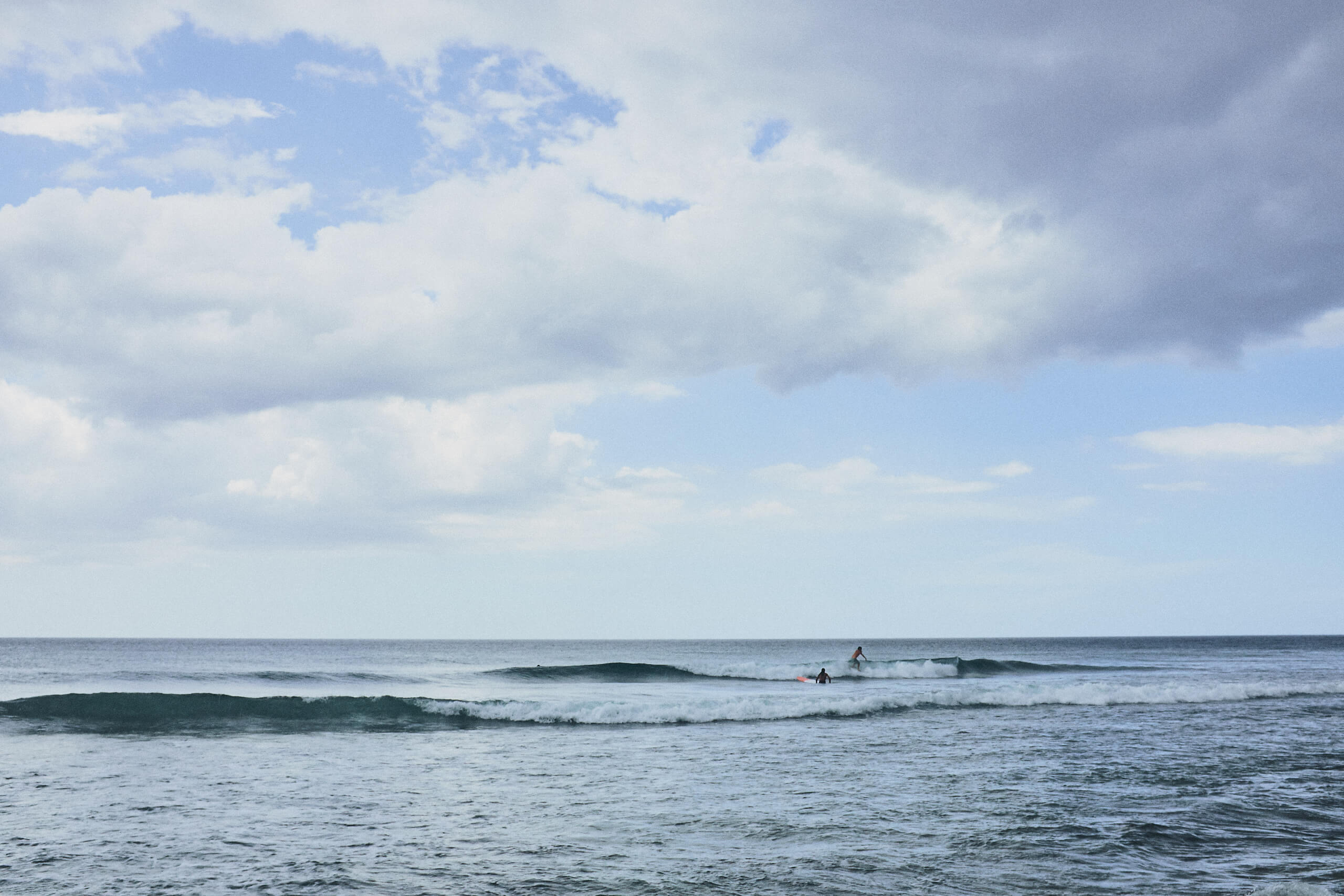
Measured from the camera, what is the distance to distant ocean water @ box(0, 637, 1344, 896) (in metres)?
10.4

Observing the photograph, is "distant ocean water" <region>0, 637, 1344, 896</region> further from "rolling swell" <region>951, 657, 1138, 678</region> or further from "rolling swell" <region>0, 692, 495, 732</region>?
"rolling swell" <region>951, 657, 1138, 678</region>

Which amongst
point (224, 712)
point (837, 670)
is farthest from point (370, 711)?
point (837, 670)

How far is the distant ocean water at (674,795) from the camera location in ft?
34.0

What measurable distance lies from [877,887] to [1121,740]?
15.9 meters

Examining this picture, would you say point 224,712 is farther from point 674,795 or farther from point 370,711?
point 674,795

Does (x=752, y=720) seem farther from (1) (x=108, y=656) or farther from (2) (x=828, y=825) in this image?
(1) (x=108, y=656)

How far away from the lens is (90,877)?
1016 centimetres

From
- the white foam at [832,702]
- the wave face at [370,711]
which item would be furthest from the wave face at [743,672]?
the wave face at [370,711]

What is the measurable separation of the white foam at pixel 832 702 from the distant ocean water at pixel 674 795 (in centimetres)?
16

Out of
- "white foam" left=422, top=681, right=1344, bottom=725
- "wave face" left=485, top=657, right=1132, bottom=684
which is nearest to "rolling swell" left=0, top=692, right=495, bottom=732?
"white foam" left=422, top=681, right=1344, bottom=725

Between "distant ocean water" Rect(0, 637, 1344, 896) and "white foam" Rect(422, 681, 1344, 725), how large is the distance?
0.16 m

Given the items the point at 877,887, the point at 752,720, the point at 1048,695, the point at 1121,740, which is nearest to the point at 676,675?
the point at 1048,695

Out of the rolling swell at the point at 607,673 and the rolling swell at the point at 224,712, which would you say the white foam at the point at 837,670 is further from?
the rolling swell at the point at 224,712

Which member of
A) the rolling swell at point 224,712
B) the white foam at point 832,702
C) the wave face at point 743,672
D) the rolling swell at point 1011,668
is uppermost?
the rolling swell at point 224,712
